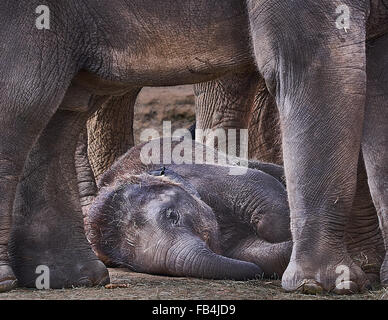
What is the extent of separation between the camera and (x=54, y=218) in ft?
17.8

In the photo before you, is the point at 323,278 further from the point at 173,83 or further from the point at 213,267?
the point at 173,83

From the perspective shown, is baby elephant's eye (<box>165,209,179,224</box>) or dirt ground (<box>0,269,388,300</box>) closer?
dirt ground (<box>0,269,388,300</box>)

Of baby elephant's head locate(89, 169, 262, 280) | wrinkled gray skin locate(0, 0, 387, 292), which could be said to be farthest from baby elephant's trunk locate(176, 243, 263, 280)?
wrinkled gray skin locate(0, 0, 387, 292)

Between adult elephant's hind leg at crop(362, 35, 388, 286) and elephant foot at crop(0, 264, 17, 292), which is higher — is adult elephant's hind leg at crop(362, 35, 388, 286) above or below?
above

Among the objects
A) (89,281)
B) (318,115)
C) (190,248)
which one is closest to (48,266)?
(89,281)

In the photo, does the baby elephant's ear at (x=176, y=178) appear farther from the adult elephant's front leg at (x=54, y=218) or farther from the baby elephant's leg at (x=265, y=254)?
the adult elephant's front leg at (x=54, y=218)

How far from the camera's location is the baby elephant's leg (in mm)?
5648

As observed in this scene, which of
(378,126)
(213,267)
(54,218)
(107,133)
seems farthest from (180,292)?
(107,133)

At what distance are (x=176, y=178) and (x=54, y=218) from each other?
104 cm

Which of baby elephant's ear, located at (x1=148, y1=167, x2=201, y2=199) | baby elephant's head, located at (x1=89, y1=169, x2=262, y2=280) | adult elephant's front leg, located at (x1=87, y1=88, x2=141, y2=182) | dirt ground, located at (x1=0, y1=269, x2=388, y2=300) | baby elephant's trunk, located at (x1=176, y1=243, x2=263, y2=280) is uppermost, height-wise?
adult elephant's front leg, located at (x1=87, y1=88, x2=141, y2=182)

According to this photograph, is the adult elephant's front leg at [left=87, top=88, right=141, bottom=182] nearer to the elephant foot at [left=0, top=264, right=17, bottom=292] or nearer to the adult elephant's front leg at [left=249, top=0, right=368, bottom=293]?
the elephant foot at [left=0, top=264, right=17, bottom=292]

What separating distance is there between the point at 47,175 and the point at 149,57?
72cm

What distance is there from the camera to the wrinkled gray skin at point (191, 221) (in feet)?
18.3

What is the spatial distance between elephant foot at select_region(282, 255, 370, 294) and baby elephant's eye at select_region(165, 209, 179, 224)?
1.00 m
